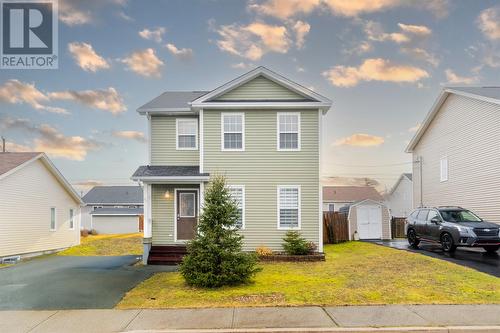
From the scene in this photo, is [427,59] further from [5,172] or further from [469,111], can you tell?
[5,172]

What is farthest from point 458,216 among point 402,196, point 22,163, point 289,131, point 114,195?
point 114,195

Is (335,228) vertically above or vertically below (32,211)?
below

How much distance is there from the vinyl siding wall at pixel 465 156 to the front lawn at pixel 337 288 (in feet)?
23.6

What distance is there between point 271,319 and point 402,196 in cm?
3654

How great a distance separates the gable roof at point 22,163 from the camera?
2052 cm

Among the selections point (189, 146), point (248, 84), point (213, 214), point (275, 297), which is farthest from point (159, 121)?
point (275, 297)

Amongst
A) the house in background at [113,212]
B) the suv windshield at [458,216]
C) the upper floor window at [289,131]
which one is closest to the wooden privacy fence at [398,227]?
the suv windshield at [458,216]

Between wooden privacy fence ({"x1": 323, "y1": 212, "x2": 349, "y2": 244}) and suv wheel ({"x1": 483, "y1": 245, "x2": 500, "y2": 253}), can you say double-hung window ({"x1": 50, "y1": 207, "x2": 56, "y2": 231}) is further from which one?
suv wheel ({"x1": 483, "y1": 245, "x2": 500, "y2": 253})

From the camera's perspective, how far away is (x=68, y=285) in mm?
11328

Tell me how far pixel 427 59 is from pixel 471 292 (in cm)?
1453

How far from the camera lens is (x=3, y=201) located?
784 inches

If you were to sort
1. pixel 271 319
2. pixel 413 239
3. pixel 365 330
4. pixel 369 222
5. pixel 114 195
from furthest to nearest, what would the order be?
pixel 114 195, pixel 369 222, pixel 413 239, pixel 271 319, pixel 365 330

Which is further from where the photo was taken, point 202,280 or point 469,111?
point 469,111

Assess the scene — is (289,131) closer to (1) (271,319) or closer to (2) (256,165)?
(2) (256,165)
